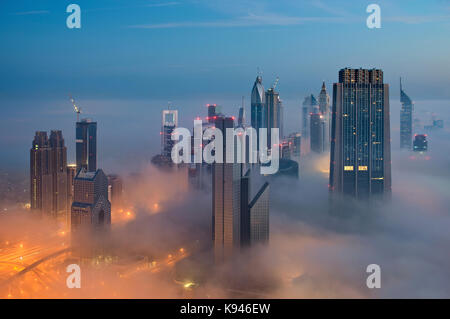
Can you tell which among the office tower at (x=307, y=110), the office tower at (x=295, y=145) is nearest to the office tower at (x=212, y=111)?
the office tower at (x=295, y=145)

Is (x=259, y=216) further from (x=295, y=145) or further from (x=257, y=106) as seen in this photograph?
(x=295, y=145)

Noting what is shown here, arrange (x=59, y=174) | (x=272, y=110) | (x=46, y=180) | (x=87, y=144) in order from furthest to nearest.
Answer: (x=272, y=110)
(x=87, y=144)
(x=59, y=174)
(x=46, y=180)

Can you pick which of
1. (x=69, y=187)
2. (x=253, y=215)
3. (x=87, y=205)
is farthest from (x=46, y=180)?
(x=253, y=215)

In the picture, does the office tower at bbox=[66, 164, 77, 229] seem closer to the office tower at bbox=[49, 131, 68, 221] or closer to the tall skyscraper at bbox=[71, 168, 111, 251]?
the office tower at bbox=[49, 131, 68, 221]

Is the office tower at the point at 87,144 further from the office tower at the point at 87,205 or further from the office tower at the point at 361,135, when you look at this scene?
the office tower at the point at 361,135

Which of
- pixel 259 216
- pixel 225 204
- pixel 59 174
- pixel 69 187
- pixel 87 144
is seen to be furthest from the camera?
pixel 87 144
